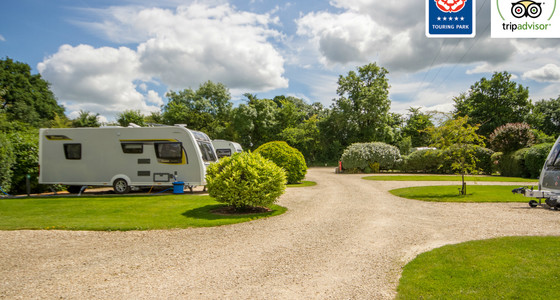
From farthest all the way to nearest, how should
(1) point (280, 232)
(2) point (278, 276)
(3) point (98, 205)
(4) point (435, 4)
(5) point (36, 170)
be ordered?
1. (5) point (36, 170)
2. (4) point (435, 4)
3. (3) point (98, 205)
4. (1) point (280, 232)
5. (2) point (278, 276)

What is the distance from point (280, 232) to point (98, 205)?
6905mm

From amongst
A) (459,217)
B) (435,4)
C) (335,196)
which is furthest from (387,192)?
(435,4)

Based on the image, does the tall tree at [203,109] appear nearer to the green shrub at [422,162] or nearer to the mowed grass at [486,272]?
the green shrub at [422,162]

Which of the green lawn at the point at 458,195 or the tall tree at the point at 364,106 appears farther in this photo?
the tall tree at the point at 364,106

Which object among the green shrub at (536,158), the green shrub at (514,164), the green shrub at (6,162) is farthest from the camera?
the green shrub at (514,164)

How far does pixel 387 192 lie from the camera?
521 inches

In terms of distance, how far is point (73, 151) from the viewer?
521 inches

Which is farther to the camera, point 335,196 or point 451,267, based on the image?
point 335,196

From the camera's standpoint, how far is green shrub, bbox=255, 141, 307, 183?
16.7m

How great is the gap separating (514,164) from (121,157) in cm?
2312

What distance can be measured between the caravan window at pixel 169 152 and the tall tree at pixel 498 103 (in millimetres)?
33746

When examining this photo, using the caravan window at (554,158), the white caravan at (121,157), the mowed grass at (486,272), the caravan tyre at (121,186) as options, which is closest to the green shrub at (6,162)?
the white caravan at (121,157)

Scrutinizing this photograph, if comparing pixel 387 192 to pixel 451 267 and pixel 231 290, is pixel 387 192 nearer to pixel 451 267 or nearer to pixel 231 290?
pixel 451 267

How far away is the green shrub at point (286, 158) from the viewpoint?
54.7ft
